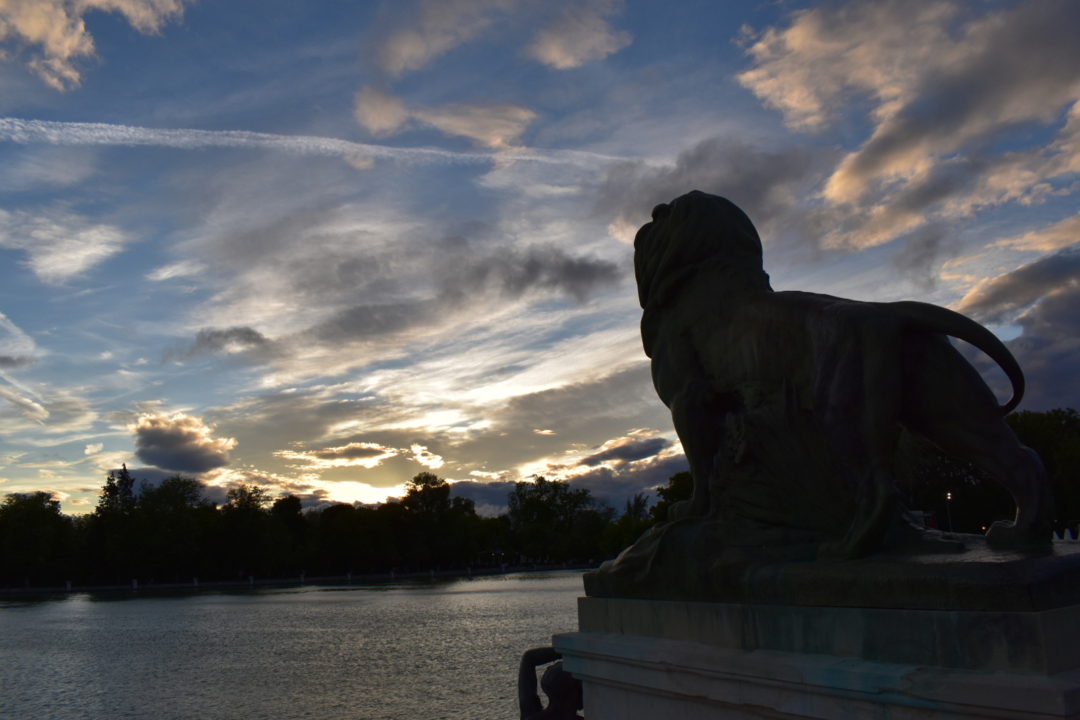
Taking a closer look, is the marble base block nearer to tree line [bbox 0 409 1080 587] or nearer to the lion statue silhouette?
the lion statue silhouette

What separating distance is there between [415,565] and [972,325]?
90.0 m

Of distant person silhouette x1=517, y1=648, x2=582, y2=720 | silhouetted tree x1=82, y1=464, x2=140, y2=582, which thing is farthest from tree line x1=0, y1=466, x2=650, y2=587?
distant person silhouette x1=517, y1=648, x2=582, y2=720

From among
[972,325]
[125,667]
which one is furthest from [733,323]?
[125,667]

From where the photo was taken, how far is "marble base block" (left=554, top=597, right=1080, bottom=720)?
2.54m

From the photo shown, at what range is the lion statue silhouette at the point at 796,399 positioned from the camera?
3.34 m

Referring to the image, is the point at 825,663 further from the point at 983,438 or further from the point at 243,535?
the point at 243,535

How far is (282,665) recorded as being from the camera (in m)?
15.0

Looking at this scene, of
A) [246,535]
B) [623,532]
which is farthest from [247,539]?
[623,532]

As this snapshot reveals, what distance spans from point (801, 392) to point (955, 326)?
680mm

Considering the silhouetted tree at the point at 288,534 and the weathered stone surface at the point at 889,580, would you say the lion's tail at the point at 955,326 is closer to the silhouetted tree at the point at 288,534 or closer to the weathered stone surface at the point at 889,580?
the weathered stone surface at the point at 889,580

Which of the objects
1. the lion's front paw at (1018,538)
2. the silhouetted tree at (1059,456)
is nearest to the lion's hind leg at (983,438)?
the lion's front paw at (1018,538)

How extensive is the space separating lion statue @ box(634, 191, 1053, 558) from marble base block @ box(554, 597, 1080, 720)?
376 millimetres

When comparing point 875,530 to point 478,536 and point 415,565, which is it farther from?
point 478,536

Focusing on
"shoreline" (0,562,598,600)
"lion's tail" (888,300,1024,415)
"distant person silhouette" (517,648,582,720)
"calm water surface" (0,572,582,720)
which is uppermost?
"lion's tail" (888,300,1024,415)
